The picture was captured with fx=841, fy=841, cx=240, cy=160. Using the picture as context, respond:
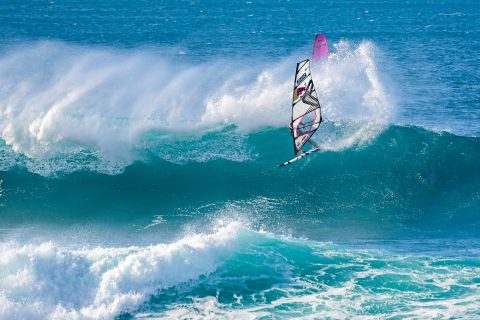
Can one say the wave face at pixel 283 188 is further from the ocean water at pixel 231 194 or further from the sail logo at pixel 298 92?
the sail logo at pixel 298 92

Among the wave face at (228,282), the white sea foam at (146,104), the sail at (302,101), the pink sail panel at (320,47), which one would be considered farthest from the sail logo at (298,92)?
the white sea foam at (146,104)

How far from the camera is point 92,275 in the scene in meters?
18.8

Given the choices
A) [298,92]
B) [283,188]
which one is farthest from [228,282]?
[283,188]

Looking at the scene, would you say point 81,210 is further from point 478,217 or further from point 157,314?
point 478,217

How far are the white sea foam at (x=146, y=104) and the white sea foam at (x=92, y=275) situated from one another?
6.75 meters

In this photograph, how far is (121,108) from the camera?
3094cm

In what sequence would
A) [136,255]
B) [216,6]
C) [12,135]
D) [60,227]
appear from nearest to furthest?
[136,255] → [60,227] → [12,135] → [216,6]

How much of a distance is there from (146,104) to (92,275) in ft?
44.2

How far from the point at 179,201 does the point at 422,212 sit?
699 centimetres

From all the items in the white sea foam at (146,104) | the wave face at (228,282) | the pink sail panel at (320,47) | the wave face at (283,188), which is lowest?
the wave face at (228,282)

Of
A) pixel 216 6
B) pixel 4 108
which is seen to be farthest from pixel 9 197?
pixel 216 6

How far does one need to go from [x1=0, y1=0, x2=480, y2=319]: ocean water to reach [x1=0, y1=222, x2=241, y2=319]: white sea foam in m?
0.04

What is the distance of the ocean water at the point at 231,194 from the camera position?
1858cm

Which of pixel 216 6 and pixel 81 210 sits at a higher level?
pixel 216 6
